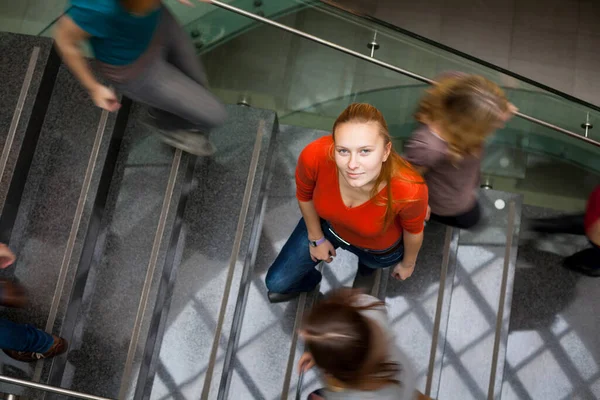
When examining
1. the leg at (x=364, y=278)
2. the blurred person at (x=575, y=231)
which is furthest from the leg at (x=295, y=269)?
the blurred person at (x=575, y=231)

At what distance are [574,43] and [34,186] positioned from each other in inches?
203

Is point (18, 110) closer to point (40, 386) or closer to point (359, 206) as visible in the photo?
point (40, 386)

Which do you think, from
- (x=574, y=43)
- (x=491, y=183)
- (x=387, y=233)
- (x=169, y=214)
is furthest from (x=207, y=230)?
(x=574, y=43)

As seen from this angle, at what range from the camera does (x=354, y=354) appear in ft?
7.35

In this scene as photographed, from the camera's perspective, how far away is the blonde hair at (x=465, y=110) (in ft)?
8.81

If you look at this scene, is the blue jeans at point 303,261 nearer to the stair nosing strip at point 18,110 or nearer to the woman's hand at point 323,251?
the woman's hand at point 323,251

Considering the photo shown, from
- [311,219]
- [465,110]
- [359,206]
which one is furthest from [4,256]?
[465,110]

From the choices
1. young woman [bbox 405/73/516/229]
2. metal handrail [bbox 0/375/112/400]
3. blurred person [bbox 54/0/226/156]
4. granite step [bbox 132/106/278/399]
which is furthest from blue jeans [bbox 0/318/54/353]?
young woman [bbox 405/73/516/229]

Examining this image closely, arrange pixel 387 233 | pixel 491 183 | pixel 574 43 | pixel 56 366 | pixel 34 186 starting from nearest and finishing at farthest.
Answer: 1. pixel 387 233
2. pixel 56 366
3. pixel 34 186
4. pixel 491 183
5. pixel 574 43

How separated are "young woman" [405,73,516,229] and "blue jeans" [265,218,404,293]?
1.55 feet

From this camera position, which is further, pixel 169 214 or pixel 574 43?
pixel 574 43

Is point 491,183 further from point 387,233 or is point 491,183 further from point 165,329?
point 165,329

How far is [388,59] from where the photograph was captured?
154 inches

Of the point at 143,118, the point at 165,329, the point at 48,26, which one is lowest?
the point at 165,329
